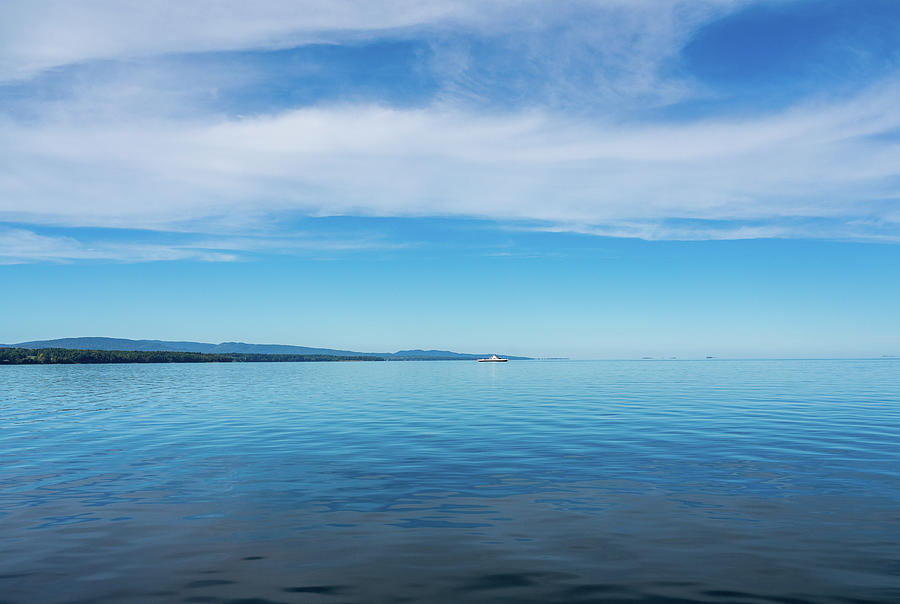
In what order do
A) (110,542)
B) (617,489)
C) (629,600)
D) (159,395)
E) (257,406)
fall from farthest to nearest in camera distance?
1. (159,395)
2. (257,406)
3. (617,489)
4. (110,542)
5. (629,600)

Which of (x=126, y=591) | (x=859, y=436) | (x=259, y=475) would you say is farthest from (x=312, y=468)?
(x=859, y=436)

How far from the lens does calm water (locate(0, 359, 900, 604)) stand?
32.1ft

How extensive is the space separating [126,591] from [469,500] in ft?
28.4

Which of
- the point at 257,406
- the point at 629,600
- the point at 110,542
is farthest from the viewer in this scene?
the point at 257,406

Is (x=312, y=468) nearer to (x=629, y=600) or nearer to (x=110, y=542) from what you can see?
(x=110, y=542)

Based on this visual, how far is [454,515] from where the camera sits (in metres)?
13.8

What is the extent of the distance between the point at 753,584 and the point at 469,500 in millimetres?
7546

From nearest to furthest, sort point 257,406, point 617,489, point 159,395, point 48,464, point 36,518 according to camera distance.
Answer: point 36,518, point 617,489, point 48,464, point 257,406, point 159,395

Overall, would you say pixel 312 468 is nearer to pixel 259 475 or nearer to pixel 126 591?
pixel 259 475

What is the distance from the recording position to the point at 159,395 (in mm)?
56781

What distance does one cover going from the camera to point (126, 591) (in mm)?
9586

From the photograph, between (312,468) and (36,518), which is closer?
(36,518)

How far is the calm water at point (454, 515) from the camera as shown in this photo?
32.1 ft

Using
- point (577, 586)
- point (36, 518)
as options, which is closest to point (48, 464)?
point (36, 518)
